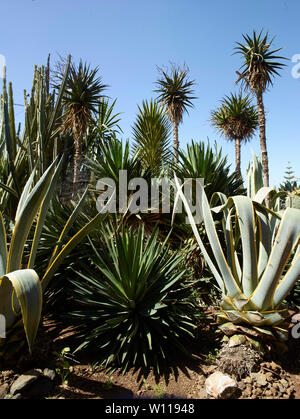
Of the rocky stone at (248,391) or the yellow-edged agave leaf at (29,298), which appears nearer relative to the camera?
the yellow-edged agave leaf at (29,298)

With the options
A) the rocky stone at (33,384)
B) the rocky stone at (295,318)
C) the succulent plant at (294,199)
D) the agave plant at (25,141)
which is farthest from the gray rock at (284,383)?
the agave plant at (25,141)

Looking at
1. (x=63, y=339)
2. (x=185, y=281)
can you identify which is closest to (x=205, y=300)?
(x=185, y=281)

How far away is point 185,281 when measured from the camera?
364cm

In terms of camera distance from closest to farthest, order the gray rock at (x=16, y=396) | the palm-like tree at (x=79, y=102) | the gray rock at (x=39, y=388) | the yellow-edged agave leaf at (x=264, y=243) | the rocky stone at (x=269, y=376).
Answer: the gray rock at (x=16, y=396) → the gray rock at (x=39, y=388) → the rocky stone at (x=269, y=376) → the yellow-edged agave leaf at (x=264, y=243) → the palm-like tree at (x=79, y=102)

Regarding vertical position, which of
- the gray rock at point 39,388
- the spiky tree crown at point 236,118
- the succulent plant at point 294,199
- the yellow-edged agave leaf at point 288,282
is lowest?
the gray rock at point 39,388

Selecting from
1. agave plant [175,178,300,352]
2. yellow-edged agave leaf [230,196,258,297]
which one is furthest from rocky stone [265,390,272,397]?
yellow-edged agave leaf [230,196,258,297]

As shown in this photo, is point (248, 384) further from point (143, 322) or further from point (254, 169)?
point (254, 169)

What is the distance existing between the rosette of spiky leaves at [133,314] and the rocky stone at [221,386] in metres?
0.41

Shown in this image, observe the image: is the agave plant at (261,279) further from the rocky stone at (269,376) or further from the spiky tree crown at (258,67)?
the spiky tree crown at (258,67)

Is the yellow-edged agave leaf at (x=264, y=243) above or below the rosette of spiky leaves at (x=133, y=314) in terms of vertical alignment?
above

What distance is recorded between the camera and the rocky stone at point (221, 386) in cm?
245

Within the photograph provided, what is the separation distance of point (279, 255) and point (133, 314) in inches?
61.9

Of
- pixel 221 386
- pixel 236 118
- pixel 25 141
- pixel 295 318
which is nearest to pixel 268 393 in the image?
pixel 221 386

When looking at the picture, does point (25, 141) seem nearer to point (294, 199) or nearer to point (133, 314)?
point (133, 314)
